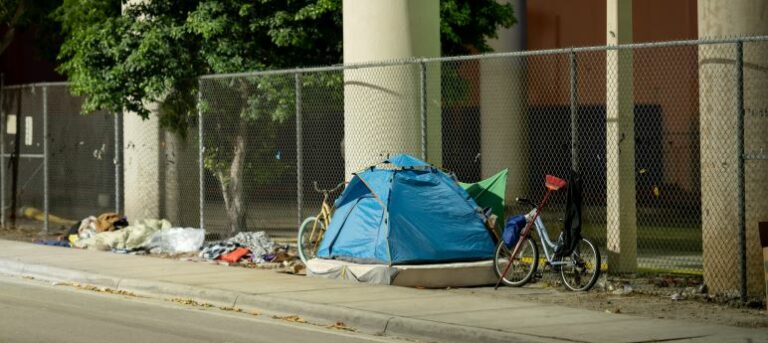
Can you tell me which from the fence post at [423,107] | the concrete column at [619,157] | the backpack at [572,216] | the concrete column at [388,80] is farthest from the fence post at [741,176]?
the concrete column at [388,80]

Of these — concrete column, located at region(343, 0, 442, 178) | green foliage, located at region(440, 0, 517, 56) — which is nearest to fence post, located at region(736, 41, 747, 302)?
concrete column, located at region(343, 0, 442, 178)

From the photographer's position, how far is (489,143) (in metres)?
30.9

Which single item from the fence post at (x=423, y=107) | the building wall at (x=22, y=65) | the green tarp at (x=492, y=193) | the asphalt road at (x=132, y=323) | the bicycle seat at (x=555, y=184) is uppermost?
the building wall at (x=22, y=65)

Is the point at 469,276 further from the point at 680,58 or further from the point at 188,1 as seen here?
the point at 680,58

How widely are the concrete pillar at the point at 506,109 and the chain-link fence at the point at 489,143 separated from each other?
0.05 m

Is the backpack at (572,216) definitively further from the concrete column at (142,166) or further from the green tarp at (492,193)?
the concrete column at (142,166)

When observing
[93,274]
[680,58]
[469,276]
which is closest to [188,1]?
[93,274]

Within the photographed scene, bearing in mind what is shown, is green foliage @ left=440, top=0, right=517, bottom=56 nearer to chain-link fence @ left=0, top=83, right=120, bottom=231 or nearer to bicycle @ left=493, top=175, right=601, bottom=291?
chain-link fence @ left=0, top=83, right=120, bottom=231

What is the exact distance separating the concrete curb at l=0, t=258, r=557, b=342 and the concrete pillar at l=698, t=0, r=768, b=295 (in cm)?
354

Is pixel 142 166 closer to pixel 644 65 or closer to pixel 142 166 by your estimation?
pixel 142 166

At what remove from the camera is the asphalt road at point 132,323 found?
11.8 meters

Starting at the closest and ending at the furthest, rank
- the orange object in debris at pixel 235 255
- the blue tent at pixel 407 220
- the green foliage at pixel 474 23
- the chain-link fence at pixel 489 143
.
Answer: the chain-link fence at pixel 489 143 < the blue tent at pixel 407 220 < the orange object in debris at pixel 235 255 < the green foliage at pixel 474 23

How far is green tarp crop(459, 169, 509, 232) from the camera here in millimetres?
16641

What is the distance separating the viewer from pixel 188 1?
2205 centimetres
